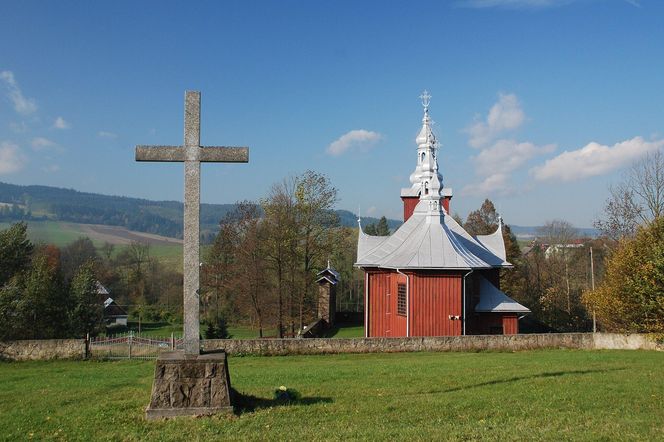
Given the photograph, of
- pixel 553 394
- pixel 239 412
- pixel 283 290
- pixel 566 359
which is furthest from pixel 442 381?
pixel 283 290

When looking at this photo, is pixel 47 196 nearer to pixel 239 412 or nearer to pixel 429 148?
pixel 429 148

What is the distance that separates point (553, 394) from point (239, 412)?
5.35 m

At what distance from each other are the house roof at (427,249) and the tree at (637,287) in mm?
5119

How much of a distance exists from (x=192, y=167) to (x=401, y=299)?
1890 centimetres

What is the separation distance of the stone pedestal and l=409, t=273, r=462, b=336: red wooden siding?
1789 centimetres

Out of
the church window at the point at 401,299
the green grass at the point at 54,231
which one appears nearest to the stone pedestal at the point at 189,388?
the church window at the point at 401,299

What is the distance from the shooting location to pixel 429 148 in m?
34.2

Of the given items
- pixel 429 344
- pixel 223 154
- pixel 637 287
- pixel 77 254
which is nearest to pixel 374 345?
pixel 429 344

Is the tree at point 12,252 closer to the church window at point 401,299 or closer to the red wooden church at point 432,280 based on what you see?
the red wooden church at point 432,280

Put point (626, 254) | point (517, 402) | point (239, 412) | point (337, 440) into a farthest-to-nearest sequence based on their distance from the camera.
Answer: point (626, 254)
point (517, 402)
point (239, 412)
point (337, 440)

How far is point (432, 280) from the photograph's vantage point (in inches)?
1000

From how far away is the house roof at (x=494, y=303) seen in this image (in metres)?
27.9

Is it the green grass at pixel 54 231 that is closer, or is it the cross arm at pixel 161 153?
the cross arm at pixel 161 153

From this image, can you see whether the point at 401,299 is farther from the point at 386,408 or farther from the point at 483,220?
the point at 483,220
